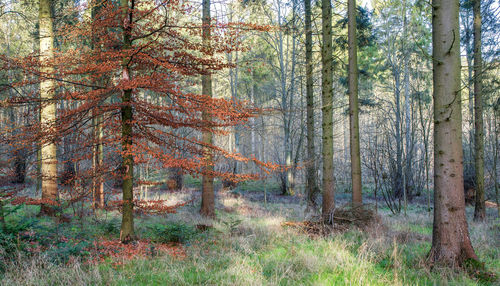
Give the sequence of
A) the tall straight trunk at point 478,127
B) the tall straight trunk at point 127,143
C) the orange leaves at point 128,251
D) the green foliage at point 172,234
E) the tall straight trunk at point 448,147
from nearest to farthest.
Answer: the tall straight trunk at point 448,147 < the orange leaves at point 128,251 < the tall straight trunk at point 127,143 < the green foliage at point 172,234 < the tall straight trunk at point 478,127

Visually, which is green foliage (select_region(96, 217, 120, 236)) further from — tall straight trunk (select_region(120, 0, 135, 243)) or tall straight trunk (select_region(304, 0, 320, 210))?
tall straight trunk (select_region(304, 0, 320, 210))

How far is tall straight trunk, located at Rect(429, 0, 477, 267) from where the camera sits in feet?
14.9

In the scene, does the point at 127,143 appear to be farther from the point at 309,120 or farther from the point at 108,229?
the point at 309,120

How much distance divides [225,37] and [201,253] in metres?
4.13

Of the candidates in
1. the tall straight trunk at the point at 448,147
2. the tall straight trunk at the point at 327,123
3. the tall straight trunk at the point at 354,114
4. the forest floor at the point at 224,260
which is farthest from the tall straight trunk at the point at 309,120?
the tall straight trunk at the point at 448,147

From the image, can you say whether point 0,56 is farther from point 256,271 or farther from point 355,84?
point 355,84

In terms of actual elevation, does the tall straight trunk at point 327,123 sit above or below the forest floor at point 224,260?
above

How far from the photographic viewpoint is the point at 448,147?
467cm

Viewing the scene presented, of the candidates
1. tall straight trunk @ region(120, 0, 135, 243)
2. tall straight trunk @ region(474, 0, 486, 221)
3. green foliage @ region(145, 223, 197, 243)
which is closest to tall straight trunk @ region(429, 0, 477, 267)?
green foliage @ region(145, 223, 197, 243)

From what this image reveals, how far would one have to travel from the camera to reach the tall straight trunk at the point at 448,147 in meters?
4.55

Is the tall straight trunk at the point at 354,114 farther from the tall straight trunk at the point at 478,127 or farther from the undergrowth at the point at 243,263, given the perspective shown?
the tall straight trunk at the point at 478,127

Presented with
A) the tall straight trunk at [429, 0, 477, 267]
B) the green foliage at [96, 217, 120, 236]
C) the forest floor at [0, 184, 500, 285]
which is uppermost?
the tall straight trunk at [429, 0, 477, 267]

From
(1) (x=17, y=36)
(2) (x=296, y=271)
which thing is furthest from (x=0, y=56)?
Answer: (1) (x=17, y=36)

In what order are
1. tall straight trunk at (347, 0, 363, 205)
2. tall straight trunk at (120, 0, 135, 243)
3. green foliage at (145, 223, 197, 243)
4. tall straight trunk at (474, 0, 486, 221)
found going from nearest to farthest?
tall straight trunk at (120, 0, 135, 243), green foliage at (145, 223, 197, 243), tall straight trunk at (347, 0, 363, 205), tall straight trunk at (474, 0, 486, 221)
